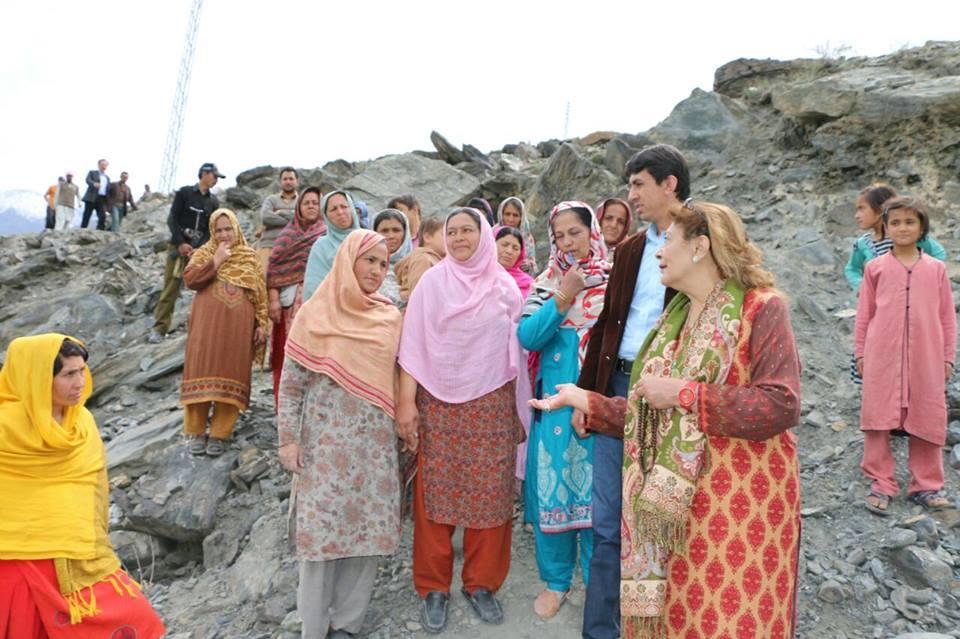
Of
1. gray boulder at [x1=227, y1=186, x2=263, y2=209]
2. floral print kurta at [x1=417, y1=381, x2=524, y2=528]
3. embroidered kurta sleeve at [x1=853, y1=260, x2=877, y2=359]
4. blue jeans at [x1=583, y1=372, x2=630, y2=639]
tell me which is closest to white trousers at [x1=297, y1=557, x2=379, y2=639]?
floral print kurta at [x1=417, y1=381, x2=524, y2=528]

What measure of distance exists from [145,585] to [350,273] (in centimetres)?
303

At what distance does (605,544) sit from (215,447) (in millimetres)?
3527

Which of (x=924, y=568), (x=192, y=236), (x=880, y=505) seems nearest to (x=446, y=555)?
(x=924, y=568)

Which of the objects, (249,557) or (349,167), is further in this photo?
(349,167)

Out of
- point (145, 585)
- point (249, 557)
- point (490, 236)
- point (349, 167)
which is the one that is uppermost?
point (349, 167)

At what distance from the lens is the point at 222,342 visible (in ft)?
15.8

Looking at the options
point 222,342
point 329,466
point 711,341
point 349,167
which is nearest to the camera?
point 711,341

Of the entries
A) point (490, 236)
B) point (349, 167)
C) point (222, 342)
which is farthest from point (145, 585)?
point (349, 167)

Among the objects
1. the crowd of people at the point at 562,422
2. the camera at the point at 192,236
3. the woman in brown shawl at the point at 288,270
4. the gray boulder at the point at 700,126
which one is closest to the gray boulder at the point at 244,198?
the camera at the point at 192,236

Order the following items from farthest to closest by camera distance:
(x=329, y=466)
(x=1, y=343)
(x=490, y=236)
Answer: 1. (x=1, y=343)
2. (x=490, y=236)
3. (x=329, y=466)

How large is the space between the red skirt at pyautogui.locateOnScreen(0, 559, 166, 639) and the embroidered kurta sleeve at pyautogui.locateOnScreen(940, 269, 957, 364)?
4473 mm

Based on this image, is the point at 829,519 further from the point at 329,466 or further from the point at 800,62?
the point at 800,62

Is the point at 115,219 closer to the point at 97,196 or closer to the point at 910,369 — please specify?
the point at 97,196

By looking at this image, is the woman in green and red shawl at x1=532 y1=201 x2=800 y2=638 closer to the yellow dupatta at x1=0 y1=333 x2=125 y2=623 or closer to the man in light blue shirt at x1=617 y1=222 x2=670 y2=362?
the man in light blue shirt at x1=617 y1=222 x2=670 y2=362
